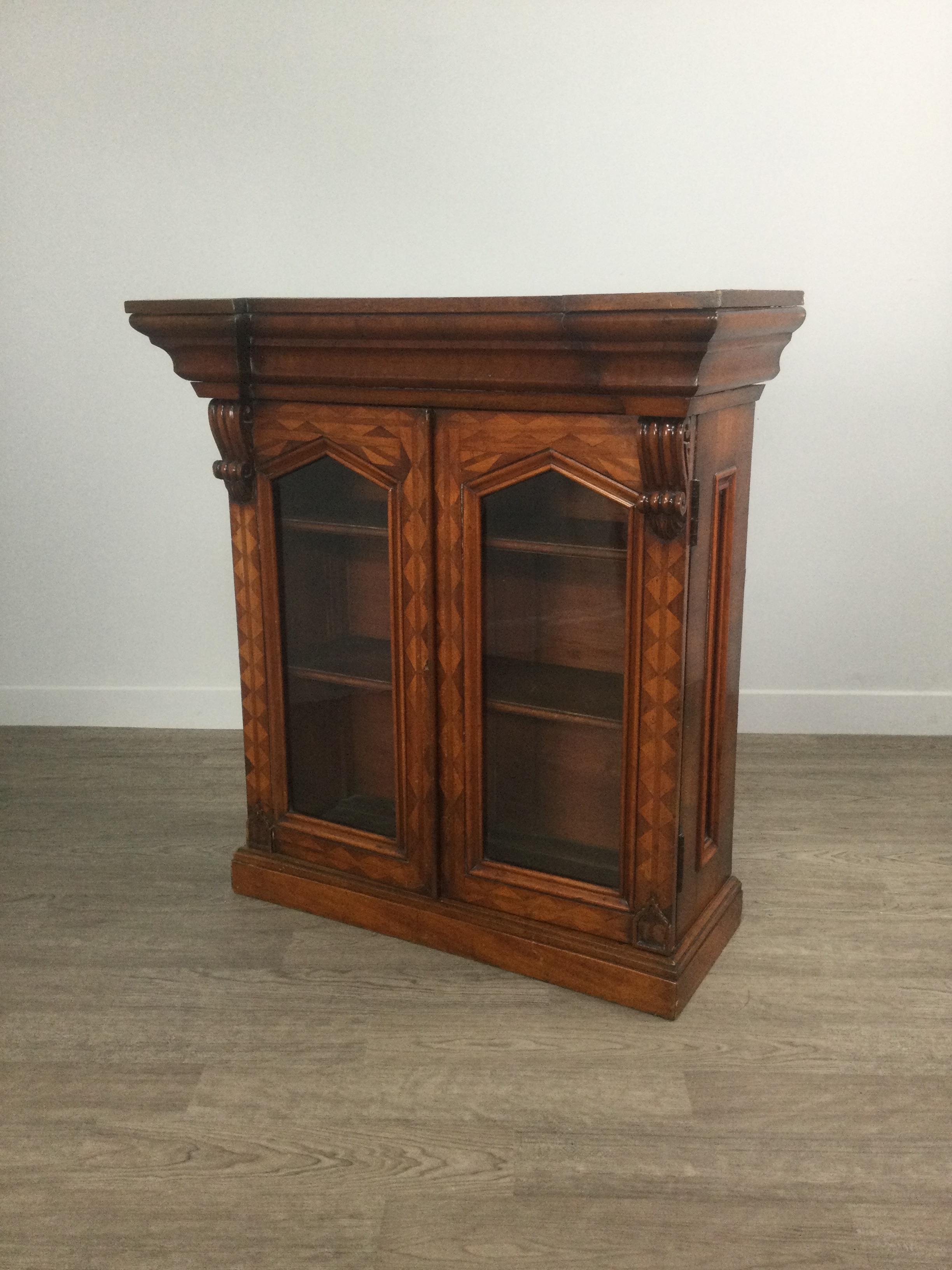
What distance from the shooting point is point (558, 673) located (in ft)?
6.96

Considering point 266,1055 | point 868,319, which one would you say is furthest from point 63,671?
point 868,319

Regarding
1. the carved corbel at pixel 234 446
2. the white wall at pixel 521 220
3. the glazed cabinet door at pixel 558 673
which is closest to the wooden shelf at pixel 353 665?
the glazed cabinet door at pixel 558 673

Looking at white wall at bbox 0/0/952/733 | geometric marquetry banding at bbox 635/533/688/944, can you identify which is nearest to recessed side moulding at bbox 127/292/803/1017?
geometric marquetry banding at bbox 635/533/688/944

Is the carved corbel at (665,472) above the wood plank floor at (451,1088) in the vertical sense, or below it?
above

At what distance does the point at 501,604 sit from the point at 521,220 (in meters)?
1.55

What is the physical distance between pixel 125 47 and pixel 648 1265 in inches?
129

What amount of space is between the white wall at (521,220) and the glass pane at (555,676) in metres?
1.40

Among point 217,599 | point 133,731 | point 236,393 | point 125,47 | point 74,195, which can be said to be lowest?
point 133,731

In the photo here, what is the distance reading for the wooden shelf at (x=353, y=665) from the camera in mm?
2312

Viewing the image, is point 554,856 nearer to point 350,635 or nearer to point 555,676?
point 555,676

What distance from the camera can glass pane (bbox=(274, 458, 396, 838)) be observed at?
2256 millimetres

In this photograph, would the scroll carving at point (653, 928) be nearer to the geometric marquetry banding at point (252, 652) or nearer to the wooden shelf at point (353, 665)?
the wooden shelf at point (353, 665)

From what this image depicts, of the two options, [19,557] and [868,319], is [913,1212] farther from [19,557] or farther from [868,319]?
[19,557]

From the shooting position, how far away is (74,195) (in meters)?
3.33
